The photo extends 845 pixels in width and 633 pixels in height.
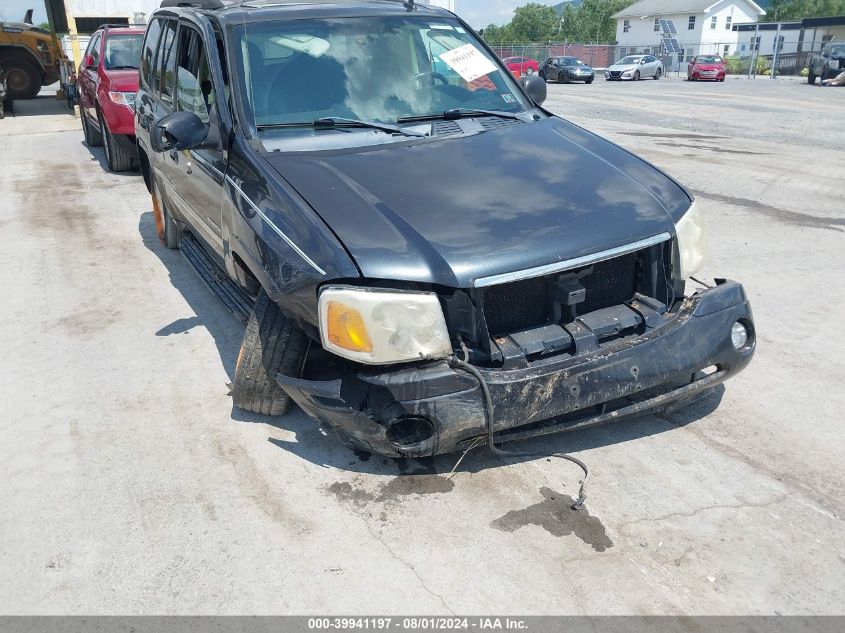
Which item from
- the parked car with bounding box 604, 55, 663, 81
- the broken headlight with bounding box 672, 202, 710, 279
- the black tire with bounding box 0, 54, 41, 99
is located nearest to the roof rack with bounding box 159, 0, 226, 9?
the broken headlight with bounding box 672, 202, 710, 279

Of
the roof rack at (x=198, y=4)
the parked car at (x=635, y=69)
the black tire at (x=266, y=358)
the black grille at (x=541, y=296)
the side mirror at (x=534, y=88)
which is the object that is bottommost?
the parked car at (x=635, y=69)

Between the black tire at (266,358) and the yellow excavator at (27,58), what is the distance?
17918 millimetres

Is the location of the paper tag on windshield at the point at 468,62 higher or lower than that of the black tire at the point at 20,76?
higher

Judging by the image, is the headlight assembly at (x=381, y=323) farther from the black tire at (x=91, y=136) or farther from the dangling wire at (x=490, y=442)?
the black tire at (x=91, y=136)

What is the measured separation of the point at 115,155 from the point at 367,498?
8.56 m

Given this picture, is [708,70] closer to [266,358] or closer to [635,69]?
[635,69]

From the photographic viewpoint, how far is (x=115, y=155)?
1017 cm

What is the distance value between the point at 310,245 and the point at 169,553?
130 centimetres

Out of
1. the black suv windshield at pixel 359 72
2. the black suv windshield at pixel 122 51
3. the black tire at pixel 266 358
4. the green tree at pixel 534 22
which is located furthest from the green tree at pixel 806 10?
the black tire at pixel 266 358

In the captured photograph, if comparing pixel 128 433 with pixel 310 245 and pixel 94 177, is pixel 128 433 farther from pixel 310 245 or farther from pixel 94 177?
pixel 94 177

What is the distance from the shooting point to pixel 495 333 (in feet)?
10.1

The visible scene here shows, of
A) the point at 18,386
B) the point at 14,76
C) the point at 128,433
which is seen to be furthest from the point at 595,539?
the point at 14,76

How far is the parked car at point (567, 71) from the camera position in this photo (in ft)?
115

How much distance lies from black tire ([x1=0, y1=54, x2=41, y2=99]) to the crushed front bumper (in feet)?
64.0
